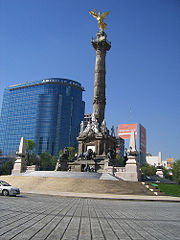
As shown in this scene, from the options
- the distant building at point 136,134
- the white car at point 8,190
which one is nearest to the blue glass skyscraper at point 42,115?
the distant building at point 136,134

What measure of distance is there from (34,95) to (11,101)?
15.0 meters

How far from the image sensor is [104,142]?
40.7 meters

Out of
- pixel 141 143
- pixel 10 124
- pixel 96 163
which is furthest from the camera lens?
pixel 141 143

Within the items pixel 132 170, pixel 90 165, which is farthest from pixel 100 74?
Answer: pixel 132 170

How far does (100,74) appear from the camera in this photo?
4725cm

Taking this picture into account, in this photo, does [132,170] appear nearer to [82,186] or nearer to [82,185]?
[82,185]

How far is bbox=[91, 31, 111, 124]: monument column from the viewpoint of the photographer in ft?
149

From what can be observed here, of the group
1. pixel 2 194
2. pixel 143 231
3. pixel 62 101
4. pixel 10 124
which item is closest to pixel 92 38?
pixel 2 194

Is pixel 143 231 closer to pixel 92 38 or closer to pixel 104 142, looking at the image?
pixel 104 142

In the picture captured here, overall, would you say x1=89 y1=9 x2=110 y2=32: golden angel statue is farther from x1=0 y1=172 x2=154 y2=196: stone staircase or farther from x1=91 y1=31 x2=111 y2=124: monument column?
x1=0 y1=172 x2=154 y2=196: stone staircase

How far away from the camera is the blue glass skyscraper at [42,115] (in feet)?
359

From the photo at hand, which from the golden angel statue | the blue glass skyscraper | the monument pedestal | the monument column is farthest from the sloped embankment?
the blue glass skyscraper

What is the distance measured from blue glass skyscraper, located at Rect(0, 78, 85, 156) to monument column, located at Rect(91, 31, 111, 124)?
65.3 meters

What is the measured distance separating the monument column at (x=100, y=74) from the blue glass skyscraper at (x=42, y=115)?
2572 inches
